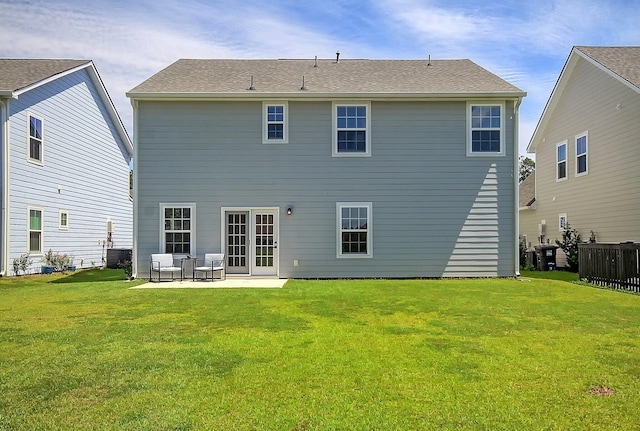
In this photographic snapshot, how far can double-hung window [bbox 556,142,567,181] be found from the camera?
59.9 ft

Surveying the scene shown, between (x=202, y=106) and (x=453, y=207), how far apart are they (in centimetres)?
759

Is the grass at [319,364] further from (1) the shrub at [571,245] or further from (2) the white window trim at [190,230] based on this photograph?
(1) the shrub at [571,245]

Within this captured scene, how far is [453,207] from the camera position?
13.5 m

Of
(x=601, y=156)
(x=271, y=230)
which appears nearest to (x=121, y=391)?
(x=271, y=230)

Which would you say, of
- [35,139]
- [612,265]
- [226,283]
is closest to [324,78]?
[226,283]

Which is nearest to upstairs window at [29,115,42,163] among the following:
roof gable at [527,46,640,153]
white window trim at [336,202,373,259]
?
white window trim at [336,202,373,259]

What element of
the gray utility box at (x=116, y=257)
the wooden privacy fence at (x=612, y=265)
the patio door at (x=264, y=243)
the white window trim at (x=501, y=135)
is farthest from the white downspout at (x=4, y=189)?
the wooden privacy fence at (x=612, y=265)

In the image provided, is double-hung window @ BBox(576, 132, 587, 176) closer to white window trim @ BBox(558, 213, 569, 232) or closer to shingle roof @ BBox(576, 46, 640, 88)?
white window trim @ BBox(558, 213, 569, 232)

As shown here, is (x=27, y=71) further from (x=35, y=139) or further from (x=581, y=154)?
(x=581, y=154)

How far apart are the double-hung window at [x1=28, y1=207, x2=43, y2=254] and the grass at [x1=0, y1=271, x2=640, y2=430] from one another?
6.49 meters

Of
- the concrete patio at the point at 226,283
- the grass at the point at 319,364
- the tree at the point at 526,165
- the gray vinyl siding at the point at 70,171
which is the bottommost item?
the concrete patio at the point at 226,283

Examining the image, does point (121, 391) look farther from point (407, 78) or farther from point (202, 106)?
point (407, 78)

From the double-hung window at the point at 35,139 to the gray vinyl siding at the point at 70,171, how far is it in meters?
0.19

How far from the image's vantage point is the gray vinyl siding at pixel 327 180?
529 inches
